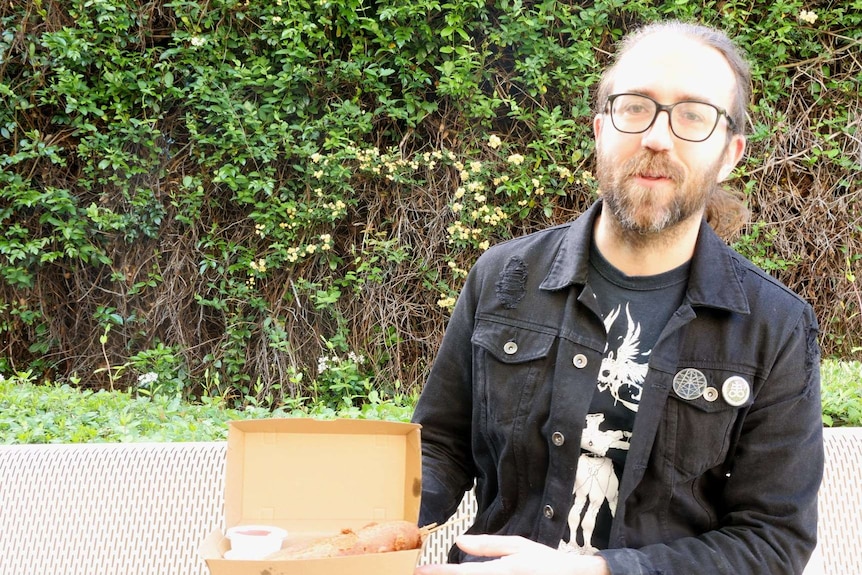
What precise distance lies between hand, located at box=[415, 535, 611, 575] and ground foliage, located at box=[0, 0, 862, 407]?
2792 mm

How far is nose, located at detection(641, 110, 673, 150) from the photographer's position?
1.64 m

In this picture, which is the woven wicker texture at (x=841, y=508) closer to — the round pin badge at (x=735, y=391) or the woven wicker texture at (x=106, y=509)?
the round pin badge at (x=735, y=391)

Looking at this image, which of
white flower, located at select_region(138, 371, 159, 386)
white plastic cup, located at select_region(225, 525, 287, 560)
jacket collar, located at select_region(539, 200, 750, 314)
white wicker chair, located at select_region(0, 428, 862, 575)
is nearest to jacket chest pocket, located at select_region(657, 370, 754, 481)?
jacket collar, located at select_region(539, 200, 750, 314)

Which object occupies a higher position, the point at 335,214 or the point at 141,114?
the point at 141,114

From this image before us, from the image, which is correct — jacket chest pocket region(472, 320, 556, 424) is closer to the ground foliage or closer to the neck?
the neck

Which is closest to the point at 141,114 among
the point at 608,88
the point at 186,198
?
the point at 186,198

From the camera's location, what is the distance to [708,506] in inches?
65.3

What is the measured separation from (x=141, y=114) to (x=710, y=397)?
3.86m

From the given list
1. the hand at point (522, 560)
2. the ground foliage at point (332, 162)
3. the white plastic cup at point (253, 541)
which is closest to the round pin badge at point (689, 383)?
the hand at point (522, 560)

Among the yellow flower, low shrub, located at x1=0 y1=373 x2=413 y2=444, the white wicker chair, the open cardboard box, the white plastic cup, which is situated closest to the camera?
the white plastic cup

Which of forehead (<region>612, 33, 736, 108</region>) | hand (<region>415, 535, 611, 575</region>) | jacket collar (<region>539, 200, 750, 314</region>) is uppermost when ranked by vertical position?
forehead (<region>612, 33, 736, 108</region>)

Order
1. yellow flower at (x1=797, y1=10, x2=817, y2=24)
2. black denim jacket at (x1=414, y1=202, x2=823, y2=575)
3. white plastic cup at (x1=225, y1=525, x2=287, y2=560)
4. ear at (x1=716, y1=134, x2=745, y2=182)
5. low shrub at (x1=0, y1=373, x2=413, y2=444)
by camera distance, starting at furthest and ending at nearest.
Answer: yellow flower at (x1=797, y1=10, x2=817, y2=24) → low shrub at (x1=0, y1=373, x2=413, y2=444) → ear at (x1=716, y1=134, x2=745, y2=182) → black denim jacket at (x1=414, y1=202, x2=823, y2=575) → white plastic cup at (x1=225, y1=525, x2=287, y2=560)

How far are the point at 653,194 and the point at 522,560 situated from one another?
78 centimetres

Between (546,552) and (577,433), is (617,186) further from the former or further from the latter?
(546,552)
